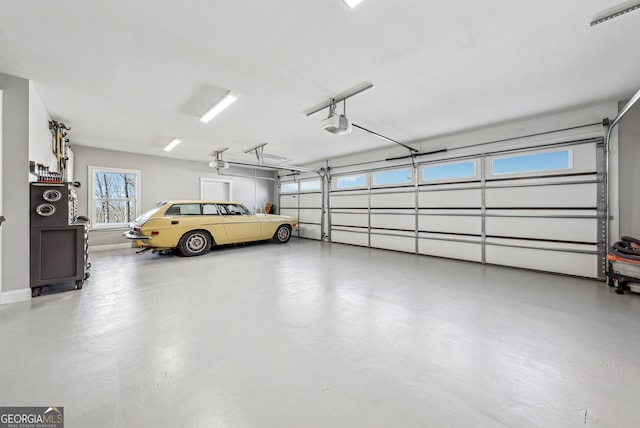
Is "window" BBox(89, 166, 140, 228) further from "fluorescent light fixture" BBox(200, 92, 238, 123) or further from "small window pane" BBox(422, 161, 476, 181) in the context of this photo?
"small window pane" BBox(422, 161, 476, 181)

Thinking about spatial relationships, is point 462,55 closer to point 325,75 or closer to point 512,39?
point 512,39

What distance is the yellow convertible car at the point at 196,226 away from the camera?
5.14 meters

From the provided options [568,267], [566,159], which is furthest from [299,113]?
[568,267]

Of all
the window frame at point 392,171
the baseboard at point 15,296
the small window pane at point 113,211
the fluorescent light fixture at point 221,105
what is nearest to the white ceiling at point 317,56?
the fluorescent light fixture at point 221,105

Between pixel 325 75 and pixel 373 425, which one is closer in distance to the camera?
pixel 373 425

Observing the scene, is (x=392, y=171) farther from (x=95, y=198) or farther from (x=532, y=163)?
(x=95, y=198)

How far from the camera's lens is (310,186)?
886 cm

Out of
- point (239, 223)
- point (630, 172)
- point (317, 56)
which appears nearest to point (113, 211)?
point (239, 223)

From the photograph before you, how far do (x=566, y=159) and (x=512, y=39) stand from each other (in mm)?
3067

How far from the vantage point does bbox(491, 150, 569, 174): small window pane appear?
4133mm

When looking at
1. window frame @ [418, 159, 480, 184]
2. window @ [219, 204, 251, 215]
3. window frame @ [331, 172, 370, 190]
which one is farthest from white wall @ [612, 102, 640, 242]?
window @ [219, 204, 251, 215]

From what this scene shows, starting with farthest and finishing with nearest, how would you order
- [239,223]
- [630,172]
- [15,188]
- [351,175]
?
[351,175]
[239,223]
[630,172]
[15,188]

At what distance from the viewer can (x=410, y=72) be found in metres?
2.84

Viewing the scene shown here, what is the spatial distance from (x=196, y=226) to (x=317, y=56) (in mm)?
4710
